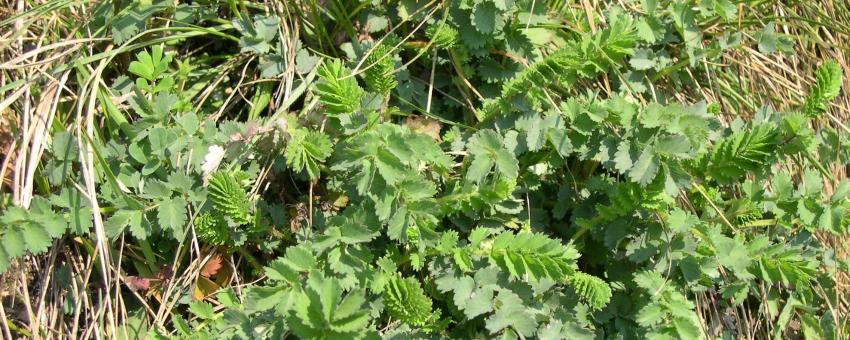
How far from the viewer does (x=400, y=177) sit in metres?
1.78

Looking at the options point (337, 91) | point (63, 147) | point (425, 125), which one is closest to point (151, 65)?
point (63, 147)

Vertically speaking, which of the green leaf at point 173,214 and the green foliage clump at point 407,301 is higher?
the green leaf at point 173,214

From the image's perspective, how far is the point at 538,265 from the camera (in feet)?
5.88

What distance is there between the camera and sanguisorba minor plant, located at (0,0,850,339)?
6.18 feet

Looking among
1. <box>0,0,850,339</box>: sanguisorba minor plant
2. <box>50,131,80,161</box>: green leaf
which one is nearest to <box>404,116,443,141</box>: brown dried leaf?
<box>0,0,850,339</box>: sanguisorba minor plant

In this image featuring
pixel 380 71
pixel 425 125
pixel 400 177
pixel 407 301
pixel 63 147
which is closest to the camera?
pixel 400 177

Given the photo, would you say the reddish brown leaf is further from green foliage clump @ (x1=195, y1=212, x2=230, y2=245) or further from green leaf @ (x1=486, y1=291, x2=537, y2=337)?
green leaf @ (x1=486, y1=291, x2=537, y2=337)

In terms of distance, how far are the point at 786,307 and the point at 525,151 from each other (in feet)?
3.04

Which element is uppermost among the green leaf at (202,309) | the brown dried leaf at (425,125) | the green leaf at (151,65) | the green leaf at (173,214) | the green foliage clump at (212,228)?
the green leaf at (151,65)

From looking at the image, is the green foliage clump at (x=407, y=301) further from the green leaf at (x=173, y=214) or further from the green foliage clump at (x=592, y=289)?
the green leaf at (x=173, y=214)

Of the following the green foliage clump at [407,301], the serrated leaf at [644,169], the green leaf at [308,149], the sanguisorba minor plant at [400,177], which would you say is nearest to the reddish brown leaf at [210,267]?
the sanguisorba minor plant at [400,177]

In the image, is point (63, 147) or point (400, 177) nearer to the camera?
point (400, 177)

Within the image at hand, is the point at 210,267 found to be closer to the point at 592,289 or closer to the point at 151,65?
the point at 151,65

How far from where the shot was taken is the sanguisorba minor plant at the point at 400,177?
1885 millimetres
